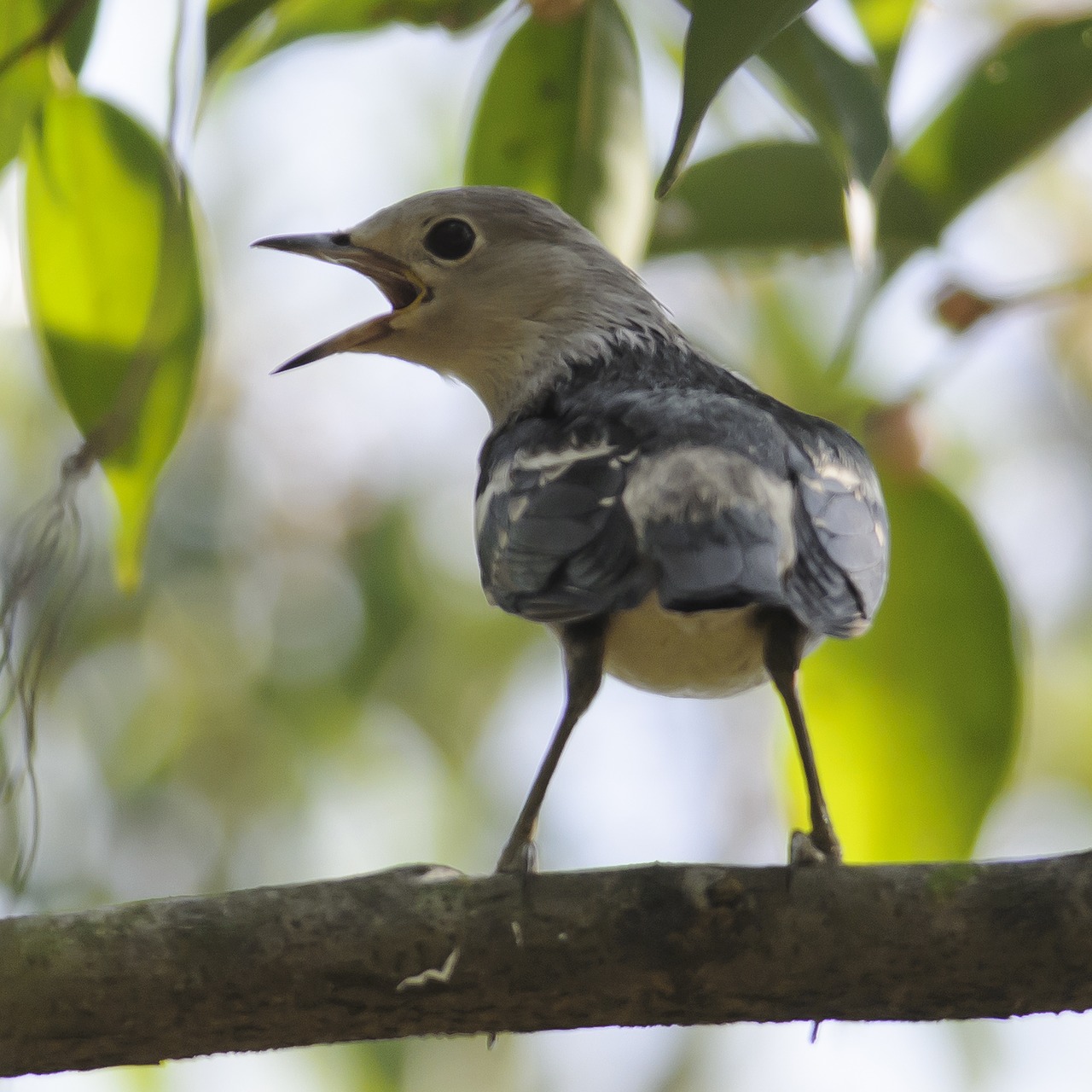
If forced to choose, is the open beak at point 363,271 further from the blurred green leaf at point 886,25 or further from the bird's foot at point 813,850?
the bird's foot at point 813,850

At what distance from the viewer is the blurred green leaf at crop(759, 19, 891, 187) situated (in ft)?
8.79

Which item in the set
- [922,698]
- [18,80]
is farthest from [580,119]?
[922,698]

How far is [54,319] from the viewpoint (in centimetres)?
344

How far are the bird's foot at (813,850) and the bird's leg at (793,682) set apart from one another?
0.01 metres

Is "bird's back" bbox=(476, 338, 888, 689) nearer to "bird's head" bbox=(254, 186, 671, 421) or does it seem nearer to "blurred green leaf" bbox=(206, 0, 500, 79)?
"bird's head" bbox=(254, 186, 671, 421)

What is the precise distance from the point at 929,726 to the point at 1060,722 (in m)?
4.26

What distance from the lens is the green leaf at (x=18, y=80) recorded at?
10.7ft

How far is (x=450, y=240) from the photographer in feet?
12.9

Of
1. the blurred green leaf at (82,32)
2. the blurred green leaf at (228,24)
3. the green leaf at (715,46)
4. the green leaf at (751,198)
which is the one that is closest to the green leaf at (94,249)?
the blurred green leaf at (82,32)

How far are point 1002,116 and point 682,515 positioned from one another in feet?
5.38

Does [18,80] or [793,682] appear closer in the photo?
[793,682]

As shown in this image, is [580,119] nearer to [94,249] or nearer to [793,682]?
[94,249]

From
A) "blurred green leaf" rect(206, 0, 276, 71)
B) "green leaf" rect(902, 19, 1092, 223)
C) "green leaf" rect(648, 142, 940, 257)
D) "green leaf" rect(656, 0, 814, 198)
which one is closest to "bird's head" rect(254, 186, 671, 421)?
"green leaf" rect(648, 142, 940, 257)

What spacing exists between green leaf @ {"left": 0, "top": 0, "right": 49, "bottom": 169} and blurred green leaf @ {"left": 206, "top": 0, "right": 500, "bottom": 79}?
1.34 ft
